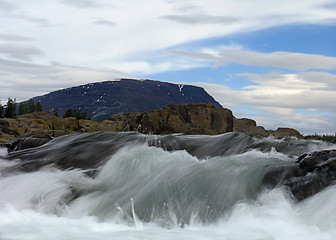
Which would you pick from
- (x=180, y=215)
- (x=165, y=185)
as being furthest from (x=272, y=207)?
(x=165, y=185)

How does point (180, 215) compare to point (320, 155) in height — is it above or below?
below

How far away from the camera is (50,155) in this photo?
45.8 feet

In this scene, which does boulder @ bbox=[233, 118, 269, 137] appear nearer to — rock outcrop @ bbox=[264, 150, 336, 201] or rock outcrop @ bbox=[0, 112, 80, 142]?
rock outcrop @ bbox=[0, 112, 80, 142]

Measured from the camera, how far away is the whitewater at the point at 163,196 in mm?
7000

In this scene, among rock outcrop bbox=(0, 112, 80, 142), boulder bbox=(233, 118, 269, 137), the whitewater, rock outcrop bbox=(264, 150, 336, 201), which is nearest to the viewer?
the whitewater

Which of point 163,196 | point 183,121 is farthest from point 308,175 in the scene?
point 183,121

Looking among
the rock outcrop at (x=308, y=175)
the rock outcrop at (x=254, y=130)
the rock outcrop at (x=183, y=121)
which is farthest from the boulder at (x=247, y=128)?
the rock outcrop at (x=308, y=175)

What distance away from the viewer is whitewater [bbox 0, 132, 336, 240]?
7000mm

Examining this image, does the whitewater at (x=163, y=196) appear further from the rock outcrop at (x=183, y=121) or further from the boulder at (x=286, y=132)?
the boulder at (x=286, y=132)

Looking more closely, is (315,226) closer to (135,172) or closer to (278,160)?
(278,160)

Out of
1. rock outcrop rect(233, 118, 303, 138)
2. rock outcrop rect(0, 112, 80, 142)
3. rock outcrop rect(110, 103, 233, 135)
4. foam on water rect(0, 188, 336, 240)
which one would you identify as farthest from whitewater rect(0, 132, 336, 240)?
rock outcrop rect(233, 118, 303, 138)

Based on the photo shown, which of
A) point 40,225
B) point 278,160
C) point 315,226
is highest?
point 278,160

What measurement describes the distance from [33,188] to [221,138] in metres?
6.26

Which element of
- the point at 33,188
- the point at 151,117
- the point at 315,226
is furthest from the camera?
the point at 151,117
